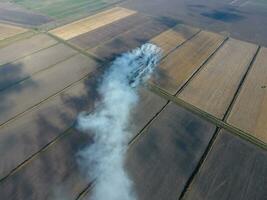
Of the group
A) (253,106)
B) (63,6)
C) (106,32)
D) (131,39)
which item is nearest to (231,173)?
(253,106)

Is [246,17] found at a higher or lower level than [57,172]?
higher

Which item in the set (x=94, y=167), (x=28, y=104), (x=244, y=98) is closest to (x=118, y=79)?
(x=28, y=104)

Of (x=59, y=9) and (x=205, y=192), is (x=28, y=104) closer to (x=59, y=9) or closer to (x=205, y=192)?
(x=205, y=192)

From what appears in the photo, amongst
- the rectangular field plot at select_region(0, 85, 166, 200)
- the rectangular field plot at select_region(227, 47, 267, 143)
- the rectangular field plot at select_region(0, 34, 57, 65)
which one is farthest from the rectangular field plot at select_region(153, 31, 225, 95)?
the rectangular field plot at select_region(0, 34, 57, 65)

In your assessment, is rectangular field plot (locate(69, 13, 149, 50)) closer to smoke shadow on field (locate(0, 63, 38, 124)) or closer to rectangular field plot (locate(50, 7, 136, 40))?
rectangular field plot (locate(50, 7, 136, 40))

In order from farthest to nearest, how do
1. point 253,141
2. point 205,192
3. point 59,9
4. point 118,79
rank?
point 59,9, point 118,79, point 253,141, point 205,192

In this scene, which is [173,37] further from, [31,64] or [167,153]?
[167,153]

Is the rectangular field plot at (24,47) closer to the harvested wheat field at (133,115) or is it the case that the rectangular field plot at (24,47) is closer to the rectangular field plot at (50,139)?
the harvested wheat field at (133,115)
